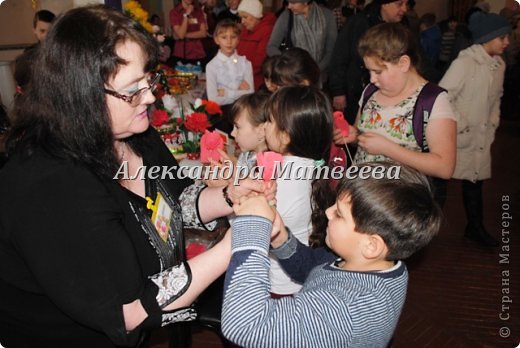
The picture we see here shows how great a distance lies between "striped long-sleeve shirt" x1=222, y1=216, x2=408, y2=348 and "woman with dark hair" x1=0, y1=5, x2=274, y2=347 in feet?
0.50

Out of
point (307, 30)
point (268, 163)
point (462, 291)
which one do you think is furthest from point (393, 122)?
point (307, 30)

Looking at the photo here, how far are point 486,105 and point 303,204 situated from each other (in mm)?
2334

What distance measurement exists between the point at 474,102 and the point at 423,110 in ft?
4.71

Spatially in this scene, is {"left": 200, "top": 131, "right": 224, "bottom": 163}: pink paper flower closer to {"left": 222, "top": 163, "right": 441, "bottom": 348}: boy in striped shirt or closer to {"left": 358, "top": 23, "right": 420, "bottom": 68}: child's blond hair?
{"left": 222, "top": 163, "right": 441, "bottom": 348}: boy in striped shirt

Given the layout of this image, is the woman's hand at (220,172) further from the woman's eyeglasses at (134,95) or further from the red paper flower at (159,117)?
the red paper flower at (159,117)

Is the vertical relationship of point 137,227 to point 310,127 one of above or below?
below

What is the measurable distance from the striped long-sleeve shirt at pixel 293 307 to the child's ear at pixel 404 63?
56.1 inches

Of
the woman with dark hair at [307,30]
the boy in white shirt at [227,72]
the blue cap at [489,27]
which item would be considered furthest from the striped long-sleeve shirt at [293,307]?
the woman with dark hair at [307,30]

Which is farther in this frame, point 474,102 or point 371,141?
point 474,102

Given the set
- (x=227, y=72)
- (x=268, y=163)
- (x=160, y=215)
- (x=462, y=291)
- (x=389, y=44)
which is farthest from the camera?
(x=227, y=72)

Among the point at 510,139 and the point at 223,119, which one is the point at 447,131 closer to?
the point at 223,119

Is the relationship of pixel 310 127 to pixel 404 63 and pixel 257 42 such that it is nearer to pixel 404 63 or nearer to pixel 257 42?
pixel 404 63

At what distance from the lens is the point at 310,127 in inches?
72.8

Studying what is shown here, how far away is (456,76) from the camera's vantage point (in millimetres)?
3271
